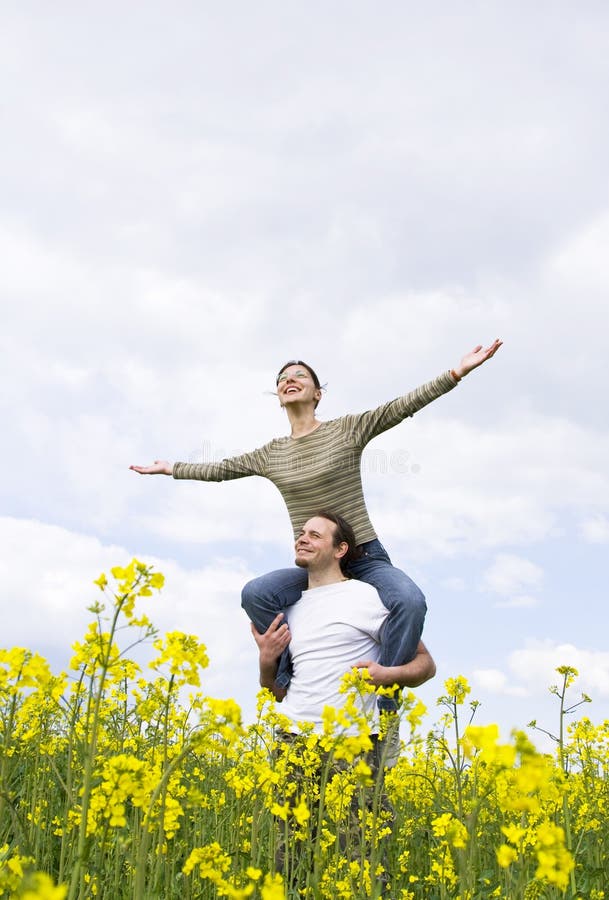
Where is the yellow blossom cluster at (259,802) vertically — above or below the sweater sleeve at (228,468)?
below

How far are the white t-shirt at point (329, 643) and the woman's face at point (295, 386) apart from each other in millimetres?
1541

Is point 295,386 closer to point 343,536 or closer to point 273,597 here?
point 343,536

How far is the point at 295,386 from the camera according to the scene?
5965 millimetres

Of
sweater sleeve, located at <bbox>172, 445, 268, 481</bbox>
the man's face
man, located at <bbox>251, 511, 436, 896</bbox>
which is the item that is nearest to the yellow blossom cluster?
man, located at <bbox>251, 511, 436, 896</bbox>

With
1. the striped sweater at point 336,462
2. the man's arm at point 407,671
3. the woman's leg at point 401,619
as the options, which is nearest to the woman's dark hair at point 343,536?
the striped sweater at point 336,462

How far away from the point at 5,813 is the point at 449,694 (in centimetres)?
261

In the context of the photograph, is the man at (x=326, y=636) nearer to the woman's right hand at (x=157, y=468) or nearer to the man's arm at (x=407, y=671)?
the man's arm at (x=407, y=671)

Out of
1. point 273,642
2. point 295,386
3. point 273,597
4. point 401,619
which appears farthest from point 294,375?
point 401,619

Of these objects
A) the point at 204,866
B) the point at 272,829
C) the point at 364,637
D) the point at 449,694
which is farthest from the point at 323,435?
the point at 204,866

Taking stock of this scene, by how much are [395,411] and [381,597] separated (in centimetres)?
135

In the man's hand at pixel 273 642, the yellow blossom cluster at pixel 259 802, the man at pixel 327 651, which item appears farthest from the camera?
the man's hand at pixel 273 642

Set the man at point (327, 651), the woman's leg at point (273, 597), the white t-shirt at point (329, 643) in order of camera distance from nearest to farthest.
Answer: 1. the man at point (327, 651)
2. the white t-shirt at point (329, 643)
3. the woman's leg at point (273, 597)

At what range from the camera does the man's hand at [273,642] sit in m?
4.93

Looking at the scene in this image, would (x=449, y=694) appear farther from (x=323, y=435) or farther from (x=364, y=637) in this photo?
(x=323, y=435)
